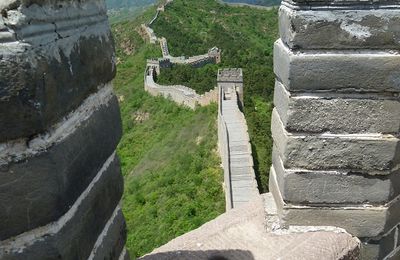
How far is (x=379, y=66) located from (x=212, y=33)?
4346 centimetres

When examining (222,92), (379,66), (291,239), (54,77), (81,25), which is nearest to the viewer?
(54,77)

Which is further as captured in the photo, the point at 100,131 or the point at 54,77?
the point at 100,131

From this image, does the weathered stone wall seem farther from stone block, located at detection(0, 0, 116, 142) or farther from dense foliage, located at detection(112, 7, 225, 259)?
stone block, located at detection(0, 0, 116, 142)

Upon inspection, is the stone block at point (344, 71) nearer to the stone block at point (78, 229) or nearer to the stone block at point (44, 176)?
the stone block at point (78, 229)

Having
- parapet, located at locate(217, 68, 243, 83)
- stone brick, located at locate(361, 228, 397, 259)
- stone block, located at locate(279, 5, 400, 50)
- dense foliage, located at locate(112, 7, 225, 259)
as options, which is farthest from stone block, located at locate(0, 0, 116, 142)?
parapet, located at locate(217, 68, 243, 83)

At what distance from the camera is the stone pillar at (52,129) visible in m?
1.47

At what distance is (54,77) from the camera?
1.60m

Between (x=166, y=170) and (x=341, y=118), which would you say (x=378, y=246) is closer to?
(x=341, y=118)

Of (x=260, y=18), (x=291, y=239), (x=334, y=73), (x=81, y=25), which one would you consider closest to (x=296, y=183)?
(x=291, y=239)

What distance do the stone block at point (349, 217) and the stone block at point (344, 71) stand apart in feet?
2.66

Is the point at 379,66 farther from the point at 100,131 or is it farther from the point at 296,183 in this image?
the point at 100,131

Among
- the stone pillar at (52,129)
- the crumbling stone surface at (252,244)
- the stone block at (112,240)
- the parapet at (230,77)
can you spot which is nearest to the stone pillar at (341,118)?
the crumbling stone surface at (252,244)

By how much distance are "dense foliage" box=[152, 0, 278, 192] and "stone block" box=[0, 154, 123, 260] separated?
41.8 ft

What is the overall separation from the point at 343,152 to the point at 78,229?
6.22 ft
